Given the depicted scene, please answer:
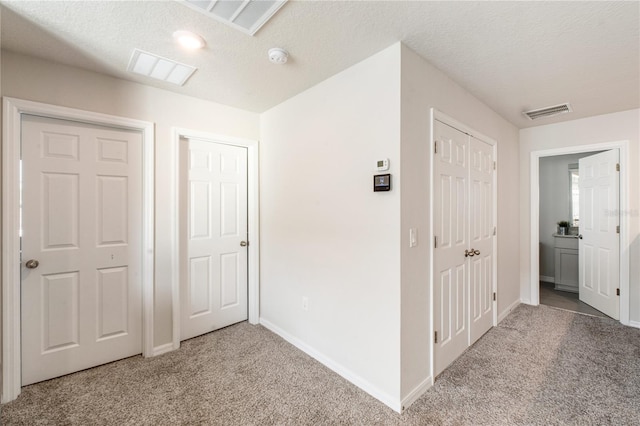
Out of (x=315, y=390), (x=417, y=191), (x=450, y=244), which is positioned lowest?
(x=315, y=390)

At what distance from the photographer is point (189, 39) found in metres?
1.80

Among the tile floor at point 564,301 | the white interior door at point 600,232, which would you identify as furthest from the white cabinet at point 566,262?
the white interior door at point 600,232

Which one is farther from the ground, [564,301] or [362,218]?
[362,218]

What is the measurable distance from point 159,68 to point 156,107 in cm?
44

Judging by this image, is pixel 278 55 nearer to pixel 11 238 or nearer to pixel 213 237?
pixel 213 237

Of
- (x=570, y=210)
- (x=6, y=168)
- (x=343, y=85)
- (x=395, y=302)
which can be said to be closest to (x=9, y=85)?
(x=6, y=168)

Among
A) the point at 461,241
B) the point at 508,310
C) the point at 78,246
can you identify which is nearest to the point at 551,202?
the point at 508,310

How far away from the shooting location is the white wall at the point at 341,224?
1.91 metres

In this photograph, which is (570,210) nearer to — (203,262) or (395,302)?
(395,302)

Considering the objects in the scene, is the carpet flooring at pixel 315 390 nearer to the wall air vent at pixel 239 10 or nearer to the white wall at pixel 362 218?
the white wall at pixel 362 218

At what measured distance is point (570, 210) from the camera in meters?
4.73

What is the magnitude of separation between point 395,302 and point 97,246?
94.3 inches

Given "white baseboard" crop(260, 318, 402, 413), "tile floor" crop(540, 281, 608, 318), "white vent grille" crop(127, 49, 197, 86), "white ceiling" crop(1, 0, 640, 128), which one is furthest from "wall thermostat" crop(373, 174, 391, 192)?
"tile floor" crop(540, 281, 608, 318)

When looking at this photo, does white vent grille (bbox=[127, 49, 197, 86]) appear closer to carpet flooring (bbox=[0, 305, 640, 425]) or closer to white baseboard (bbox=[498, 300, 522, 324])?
carpet flooring (bbox=[0, 305, 640, 425])
